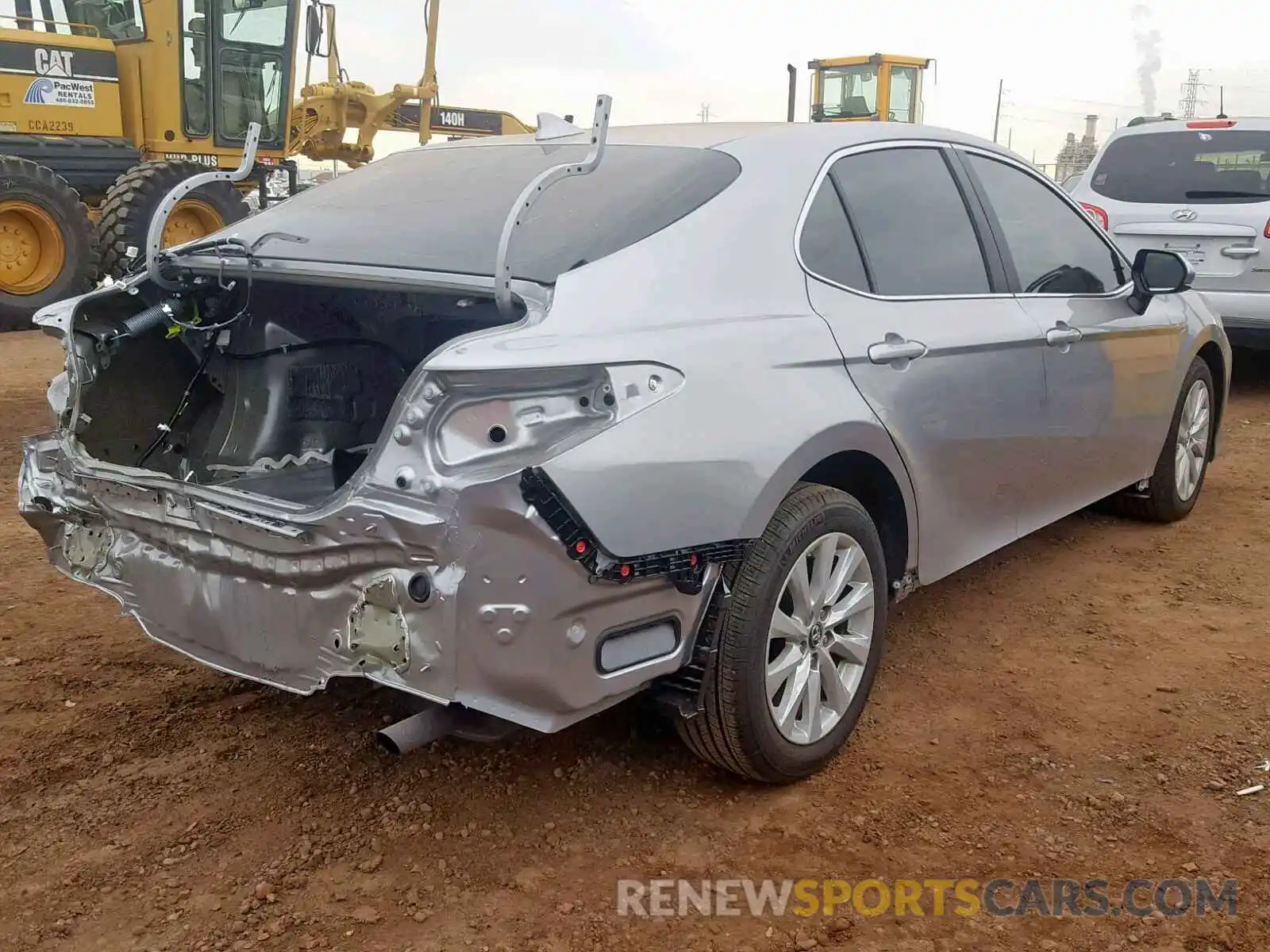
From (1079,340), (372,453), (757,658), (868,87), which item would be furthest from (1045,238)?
(868,87)

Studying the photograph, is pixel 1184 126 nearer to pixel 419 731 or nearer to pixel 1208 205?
pixel 1208 205

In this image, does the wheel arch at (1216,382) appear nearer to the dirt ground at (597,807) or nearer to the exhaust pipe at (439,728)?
the dirt ground at (597,807)

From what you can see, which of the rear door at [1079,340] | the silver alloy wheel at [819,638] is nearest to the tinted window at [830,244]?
the silver alloy wheel at [819,638]

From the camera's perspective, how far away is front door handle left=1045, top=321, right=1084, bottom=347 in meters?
3.94

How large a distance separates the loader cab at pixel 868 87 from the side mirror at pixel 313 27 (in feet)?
34.7

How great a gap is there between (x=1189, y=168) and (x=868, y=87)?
12983 millimetres

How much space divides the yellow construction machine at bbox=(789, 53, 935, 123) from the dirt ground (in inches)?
677

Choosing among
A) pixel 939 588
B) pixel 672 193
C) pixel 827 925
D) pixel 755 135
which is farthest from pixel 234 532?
pixel 939 588

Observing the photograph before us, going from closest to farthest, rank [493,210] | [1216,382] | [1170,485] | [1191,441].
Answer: [493,210] < [1170,485] < [1191,441] < [1216,382]

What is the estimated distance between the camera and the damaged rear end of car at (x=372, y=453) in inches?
94.1

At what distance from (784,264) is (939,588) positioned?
1.98 m

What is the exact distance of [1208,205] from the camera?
7734 mm

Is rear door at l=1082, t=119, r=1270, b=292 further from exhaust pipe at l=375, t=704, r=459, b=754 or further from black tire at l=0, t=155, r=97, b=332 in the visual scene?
black tire at l=0, t=155, r=97, b=332

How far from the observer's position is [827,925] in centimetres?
256
